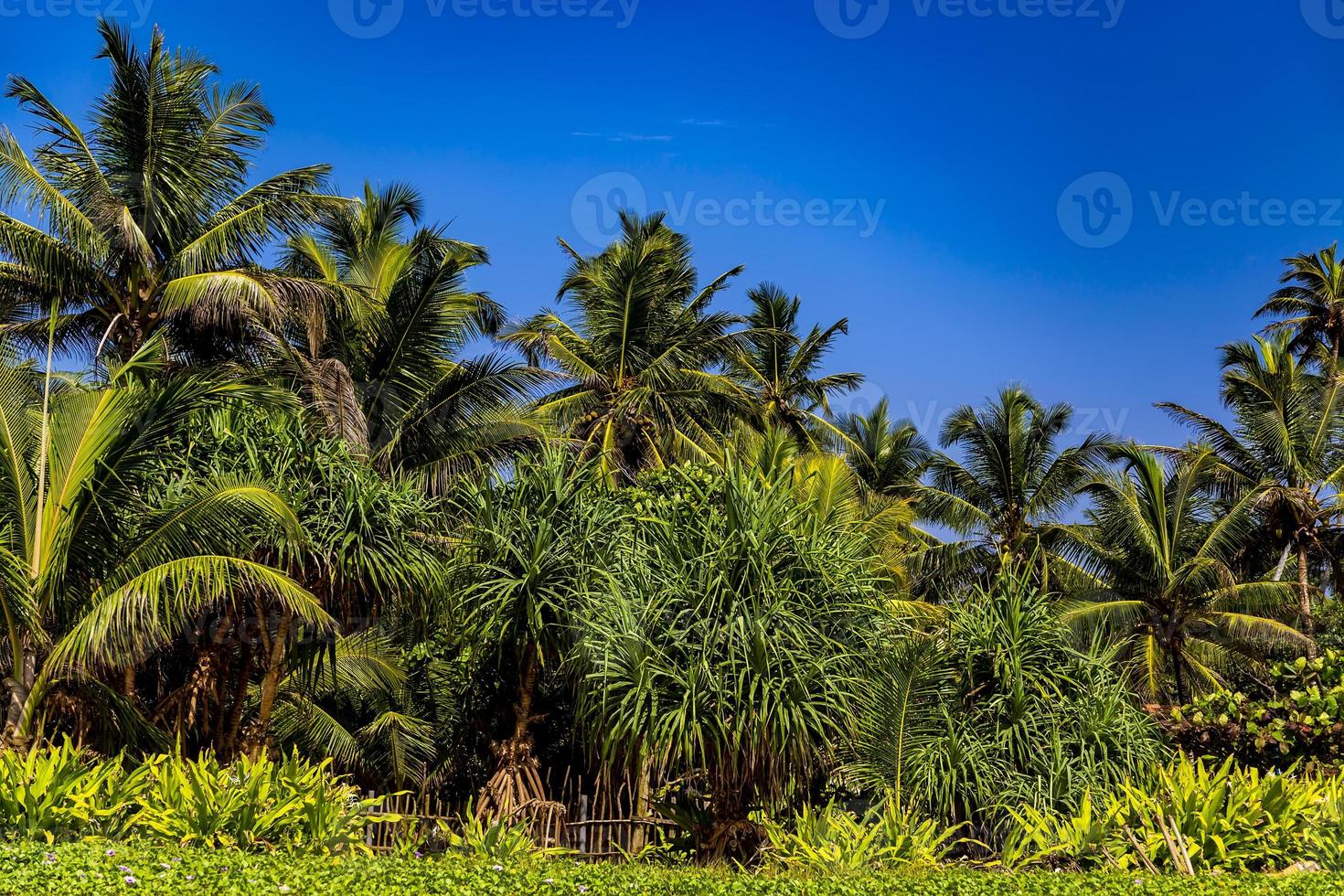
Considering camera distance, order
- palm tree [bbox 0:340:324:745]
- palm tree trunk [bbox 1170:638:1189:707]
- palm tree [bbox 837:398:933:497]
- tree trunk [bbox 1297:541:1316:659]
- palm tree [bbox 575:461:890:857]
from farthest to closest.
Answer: palm tree [bbox 837:398:933:497] → palm tree trunk [bbox 1170:638:1189:707] → tree trunk [bbox 1297:541:1316:659] → palm tree [bbox 575:461:890:857] → palm tree [bbox 0:340:324:745]

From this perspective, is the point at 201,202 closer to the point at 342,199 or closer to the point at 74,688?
the point at 342,199

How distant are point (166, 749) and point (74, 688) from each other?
Answer: 3.49ft

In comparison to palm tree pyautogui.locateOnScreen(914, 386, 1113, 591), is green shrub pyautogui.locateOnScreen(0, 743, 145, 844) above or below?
below

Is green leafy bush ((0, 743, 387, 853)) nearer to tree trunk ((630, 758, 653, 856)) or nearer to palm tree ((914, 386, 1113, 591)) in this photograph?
tree trunk ((630, 758, 653, 856))

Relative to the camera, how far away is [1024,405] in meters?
26.5

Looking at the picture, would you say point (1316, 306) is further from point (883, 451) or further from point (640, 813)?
point (640, 813)

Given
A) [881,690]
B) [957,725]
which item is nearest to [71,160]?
[881,690]

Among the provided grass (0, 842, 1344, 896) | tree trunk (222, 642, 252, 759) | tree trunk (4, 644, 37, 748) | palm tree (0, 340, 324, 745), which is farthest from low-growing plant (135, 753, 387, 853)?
tree trunk (222, 642, 252, 759)

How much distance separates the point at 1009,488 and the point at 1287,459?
19.4 ft

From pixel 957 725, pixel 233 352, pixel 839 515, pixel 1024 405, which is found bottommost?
pixel 957 725

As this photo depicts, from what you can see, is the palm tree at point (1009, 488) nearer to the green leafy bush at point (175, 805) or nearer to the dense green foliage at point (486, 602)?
the dense green foliage at point (486, 602)

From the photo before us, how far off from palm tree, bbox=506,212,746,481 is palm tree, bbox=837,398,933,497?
30.1 feet

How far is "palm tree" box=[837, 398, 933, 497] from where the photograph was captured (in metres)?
32.6

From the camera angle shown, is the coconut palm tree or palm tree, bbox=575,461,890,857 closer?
palm tree, bbox=575,461,890,857
